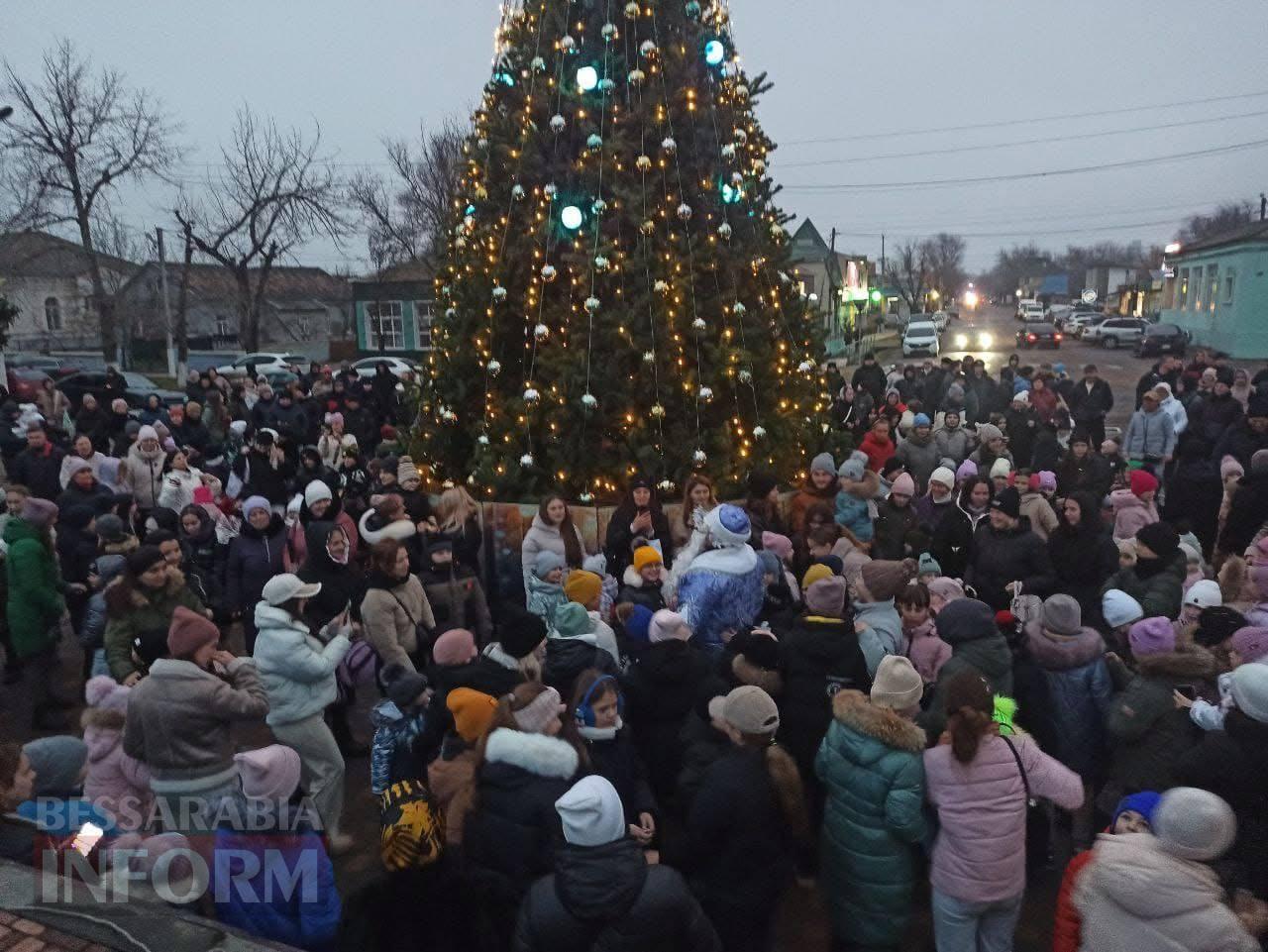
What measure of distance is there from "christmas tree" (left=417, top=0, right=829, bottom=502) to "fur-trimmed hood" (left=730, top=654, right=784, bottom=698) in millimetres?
4170

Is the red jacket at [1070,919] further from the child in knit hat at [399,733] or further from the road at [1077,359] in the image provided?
the road at [1077,359]

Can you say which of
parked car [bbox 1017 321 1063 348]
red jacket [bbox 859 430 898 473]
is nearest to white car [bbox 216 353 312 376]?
red jacket [bbox 859 430 898 473]

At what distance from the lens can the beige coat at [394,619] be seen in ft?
18.3

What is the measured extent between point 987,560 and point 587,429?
4158mm

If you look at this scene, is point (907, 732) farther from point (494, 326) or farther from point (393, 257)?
point (393, 257)

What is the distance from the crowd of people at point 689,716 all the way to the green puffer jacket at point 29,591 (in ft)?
0.10

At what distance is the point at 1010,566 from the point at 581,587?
3.20 meters

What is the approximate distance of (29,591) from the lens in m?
6.47

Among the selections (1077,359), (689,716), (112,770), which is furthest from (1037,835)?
(1077,359)

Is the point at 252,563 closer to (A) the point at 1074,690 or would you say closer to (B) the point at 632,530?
(B) the point at 632,530

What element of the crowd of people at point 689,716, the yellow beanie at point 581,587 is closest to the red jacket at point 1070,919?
the crowd of people at point 689,716

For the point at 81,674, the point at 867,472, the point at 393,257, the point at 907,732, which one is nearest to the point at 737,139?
the point at 867,472

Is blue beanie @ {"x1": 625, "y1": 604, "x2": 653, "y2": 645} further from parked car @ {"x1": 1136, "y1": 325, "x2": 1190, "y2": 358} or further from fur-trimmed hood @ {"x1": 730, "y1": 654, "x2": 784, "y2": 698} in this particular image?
parked car @ {"x1": 1136, "y1": 325, "x2": 1190, "y2": 358}

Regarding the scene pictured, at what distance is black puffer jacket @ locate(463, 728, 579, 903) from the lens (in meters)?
3.50
